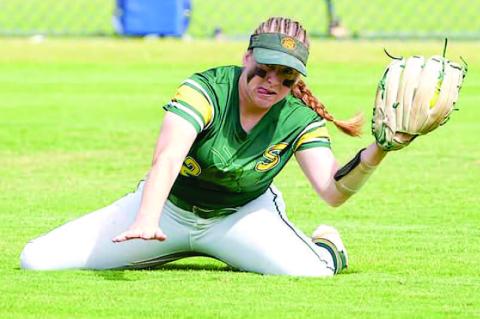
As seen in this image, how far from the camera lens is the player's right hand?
6297mm

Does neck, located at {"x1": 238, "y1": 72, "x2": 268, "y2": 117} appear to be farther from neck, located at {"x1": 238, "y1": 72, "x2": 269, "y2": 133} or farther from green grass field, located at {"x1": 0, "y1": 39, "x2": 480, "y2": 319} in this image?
green grass field, located at {"x1": 0, "y1": 39, "x2": 480, "y2": 319}

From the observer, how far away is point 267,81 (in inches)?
260

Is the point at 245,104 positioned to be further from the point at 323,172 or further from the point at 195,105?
the point at 323,172

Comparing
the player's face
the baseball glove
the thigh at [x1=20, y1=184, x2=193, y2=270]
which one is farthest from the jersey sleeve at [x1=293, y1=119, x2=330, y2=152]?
the thigh at [x1=20, y1=184, x2=193, y2=270]

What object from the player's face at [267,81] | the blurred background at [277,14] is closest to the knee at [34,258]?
the player's face at [267,81]

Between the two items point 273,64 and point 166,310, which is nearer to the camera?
point 166,310

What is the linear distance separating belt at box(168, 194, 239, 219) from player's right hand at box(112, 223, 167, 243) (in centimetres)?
65

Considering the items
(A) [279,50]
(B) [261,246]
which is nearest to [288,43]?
(A) [279,50]

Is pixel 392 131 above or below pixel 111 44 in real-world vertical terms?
above

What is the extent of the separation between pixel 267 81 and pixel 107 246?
1257mm

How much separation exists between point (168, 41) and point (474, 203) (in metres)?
11.1

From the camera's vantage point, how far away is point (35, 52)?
1969cm

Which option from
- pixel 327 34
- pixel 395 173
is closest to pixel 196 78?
pixel 395 173

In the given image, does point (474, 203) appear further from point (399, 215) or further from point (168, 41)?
point (168, 41)
